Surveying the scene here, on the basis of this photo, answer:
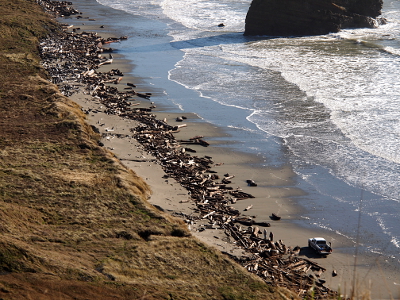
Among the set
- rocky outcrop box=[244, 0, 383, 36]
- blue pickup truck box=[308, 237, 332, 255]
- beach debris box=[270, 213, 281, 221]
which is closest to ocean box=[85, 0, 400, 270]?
beach debris box=[270, 213, 281, 221]

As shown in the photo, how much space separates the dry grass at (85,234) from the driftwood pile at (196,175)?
113cm

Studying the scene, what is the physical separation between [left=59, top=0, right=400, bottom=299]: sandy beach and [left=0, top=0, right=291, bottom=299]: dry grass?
95 cm

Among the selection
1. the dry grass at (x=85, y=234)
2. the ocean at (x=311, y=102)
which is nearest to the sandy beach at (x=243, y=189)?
the ocean at (x=311, y=102)

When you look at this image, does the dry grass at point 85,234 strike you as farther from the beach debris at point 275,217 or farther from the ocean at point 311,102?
the ocean at point 311,102

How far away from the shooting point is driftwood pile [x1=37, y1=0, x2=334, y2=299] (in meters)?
9.91

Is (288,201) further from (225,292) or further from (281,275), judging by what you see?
(225,292)

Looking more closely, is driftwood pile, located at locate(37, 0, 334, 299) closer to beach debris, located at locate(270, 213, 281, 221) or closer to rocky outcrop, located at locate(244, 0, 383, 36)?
beach debris, located at locate(270, 213, 281, 221)

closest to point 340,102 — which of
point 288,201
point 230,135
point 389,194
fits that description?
point 230,135

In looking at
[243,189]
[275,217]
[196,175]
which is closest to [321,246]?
[275,217]

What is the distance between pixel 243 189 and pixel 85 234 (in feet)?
20.1

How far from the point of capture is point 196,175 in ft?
47.8

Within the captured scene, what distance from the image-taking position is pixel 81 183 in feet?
38.3

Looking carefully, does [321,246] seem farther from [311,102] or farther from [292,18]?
[292,18]

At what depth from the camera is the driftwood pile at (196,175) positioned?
991cm
